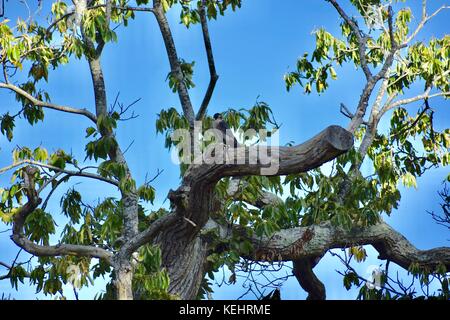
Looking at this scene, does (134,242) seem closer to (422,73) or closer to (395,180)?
(395,180)

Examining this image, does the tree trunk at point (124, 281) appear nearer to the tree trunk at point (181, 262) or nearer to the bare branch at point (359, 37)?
the tree trunk at point (181, 262)

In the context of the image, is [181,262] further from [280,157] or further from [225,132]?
[280,157]

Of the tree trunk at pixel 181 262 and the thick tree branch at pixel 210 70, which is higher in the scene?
the thick tree branch at pixel 210 70

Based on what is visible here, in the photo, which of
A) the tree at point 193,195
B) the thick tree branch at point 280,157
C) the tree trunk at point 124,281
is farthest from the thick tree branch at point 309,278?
the thick tree branch at point 280,157

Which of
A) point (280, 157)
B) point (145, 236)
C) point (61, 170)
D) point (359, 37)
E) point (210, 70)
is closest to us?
point (280, 157)

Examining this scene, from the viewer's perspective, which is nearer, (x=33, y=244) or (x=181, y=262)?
(x=33, y=244)

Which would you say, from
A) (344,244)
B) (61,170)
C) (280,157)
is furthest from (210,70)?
(344,244)

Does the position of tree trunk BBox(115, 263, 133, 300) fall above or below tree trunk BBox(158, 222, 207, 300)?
below

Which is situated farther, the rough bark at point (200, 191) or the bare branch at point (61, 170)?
the bare branch at point (61, 170)

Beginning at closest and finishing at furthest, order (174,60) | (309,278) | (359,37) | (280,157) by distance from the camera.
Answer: (280,157)
(174,60)
(309,278)
(359,37)

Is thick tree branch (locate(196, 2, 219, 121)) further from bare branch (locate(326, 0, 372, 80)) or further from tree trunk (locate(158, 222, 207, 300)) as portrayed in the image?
bare branch (locate(326, 0, 372, 80))

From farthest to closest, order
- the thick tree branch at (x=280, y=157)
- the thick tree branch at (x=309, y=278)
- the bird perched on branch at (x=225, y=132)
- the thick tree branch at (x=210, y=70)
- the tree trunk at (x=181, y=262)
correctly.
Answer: the thick tree branch at (x=309, y=278), the bird perched on branch at (x=225, y=132), the tree trunk at (x=181, y=262), the thick tree branch at (x=210, y=70), the thick tree branch at (x=280, y=157)

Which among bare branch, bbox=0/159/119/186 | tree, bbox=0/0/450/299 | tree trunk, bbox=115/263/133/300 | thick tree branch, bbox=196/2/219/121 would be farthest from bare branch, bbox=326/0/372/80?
tree trunk, bbox=115/263/133/300
